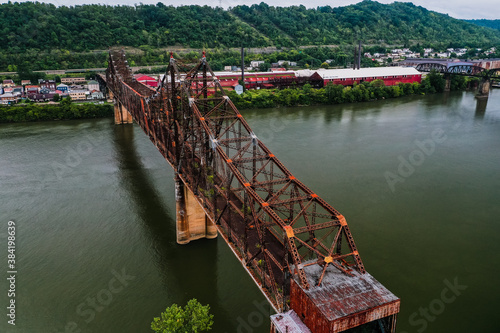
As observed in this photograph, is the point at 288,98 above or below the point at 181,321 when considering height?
above

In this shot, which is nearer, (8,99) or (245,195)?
(245,195)

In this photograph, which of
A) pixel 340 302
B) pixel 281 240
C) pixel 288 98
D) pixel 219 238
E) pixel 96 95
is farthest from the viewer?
pixel 96 95

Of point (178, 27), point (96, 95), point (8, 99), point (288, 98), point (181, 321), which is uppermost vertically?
point (178, 27)

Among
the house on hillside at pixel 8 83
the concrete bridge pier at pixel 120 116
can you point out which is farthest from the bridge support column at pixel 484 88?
the house on hillside at pixel 8 83

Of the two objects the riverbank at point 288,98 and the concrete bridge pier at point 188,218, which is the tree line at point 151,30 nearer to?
the riverbank at point 288,98

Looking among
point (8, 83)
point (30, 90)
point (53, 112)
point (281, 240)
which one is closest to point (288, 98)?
point (53, 112)

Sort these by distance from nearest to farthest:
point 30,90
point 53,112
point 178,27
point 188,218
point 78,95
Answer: point 188,218
point 53,112
point 78,95
point 30,90
point 178,27

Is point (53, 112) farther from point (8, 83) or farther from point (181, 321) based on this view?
point (181, 321)

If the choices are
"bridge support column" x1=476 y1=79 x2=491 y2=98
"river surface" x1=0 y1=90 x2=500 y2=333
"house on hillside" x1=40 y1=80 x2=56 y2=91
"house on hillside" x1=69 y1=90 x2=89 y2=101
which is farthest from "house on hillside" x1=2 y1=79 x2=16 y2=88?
"bridge support column" x1=476 y1=79 x2=491 y2=98
